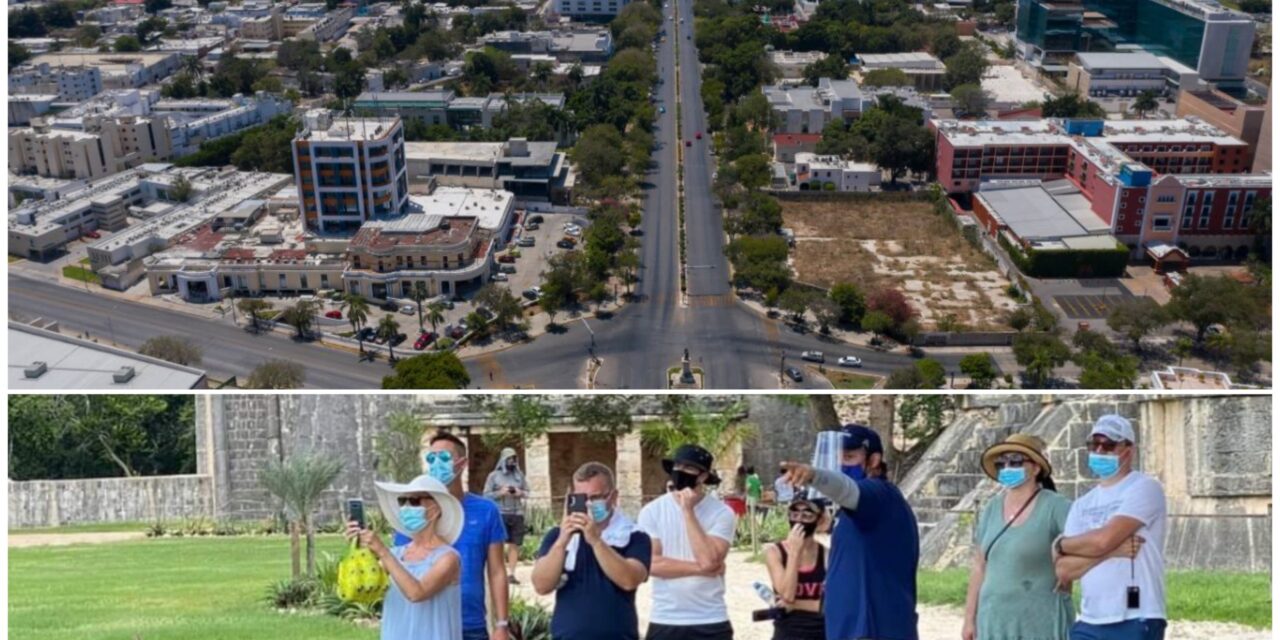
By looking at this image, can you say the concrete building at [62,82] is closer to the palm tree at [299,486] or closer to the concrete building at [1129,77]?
the concrete building at [1129,77]

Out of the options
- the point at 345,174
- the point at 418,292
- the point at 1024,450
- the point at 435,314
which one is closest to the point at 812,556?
the point at 1024,450

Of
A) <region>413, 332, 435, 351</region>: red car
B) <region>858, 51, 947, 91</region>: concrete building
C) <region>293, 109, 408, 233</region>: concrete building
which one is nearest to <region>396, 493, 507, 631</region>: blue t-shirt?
<region>413, 332, 435, 351</region>: red car

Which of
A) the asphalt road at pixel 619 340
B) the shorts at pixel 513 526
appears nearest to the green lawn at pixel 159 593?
the shorts at pixel 513 526

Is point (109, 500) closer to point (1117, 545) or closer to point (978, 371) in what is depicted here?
point (1117, 545)

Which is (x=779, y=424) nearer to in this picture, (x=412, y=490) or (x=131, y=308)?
(x=412, y=490)

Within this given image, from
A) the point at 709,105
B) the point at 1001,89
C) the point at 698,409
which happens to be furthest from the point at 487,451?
the point at 1001,89
